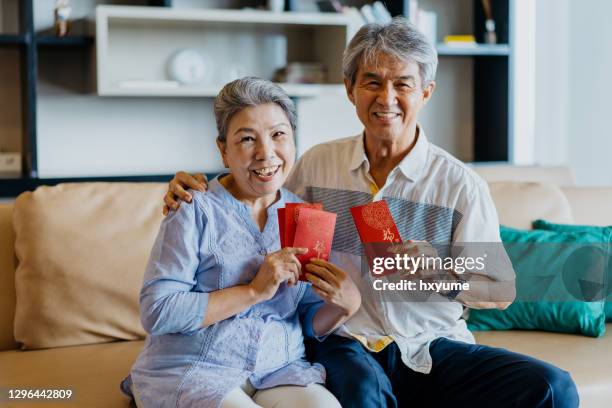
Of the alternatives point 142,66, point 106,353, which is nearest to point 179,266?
point 106,353

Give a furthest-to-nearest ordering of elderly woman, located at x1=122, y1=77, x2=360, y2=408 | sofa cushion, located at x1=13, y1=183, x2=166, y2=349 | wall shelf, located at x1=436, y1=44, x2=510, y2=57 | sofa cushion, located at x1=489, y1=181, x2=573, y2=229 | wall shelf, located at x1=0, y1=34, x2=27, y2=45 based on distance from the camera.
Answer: wall shelf, located at x1=436, y1=44, x2=510, y2=57 → wall shelf, located at x1=0, y1=34, x2=27, y2=45 → sofa cushion, located at x1=489, y1=181, x2=573, y2=229 → sofa cushion, located at x1=13, y1=183, x2=166, y2=349 → elderly woman, located at x1=122, y1=77, x2=360, y2=408

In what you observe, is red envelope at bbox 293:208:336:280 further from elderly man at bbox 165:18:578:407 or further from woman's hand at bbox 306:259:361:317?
elderly man at bbox 165:18:578:407

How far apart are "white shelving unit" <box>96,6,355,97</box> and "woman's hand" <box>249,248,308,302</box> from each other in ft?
7.29

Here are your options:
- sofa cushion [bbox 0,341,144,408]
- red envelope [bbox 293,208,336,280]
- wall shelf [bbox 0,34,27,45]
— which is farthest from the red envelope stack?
wall shelf [bbox 0,34,27,45]

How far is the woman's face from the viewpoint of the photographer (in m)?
1.86

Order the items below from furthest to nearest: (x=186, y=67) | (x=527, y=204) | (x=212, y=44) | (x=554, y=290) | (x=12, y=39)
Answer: (x=212, y=44)
(x=186, y=67)
(x=12, y=39)
(x=527, y=204)
(x=554, y=290)

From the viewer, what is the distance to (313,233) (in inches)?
71.0

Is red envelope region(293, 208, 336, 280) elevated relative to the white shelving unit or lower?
lower

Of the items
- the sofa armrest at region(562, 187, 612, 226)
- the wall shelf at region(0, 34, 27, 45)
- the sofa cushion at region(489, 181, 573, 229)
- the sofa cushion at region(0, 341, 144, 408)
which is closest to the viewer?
the sofa cushion at region(0, 341, 144, 408)

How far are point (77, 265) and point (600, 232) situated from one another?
64.2 inches

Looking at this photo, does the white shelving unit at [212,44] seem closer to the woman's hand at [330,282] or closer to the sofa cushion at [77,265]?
the sofa cushion at [77,265]

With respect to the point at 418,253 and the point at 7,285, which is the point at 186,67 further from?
the point at 418,253

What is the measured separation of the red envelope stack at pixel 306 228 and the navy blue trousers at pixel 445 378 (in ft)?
0.90

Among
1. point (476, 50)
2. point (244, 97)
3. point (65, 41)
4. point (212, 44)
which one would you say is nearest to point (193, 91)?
point (212, 44)
